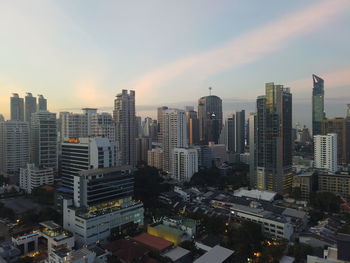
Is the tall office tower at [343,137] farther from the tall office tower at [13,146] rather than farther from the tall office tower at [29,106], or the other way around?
the tall office tower at [29,106]

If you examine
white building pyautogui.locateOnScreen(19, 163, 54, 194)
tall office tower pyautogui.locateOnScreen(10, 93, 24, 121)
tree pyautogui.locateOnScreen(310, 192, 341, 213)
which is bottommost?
tree pyautogui.locateOnScreen(310, 192, 341, 213)

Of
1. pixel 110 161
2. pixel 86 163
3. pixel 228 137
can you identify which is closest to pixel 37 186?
pixel 86 163

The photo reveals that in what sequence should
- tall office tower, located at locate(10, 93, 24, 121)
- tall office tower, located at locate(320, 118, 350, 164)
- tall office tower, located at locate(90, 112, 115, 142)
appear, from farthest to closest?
tall office tower, located at locate(10, 93, 24, 121) → tall office tower, located at locate(320, 118, 350, 164) → tall office tower, located at locate(90, 112, 115, 142)

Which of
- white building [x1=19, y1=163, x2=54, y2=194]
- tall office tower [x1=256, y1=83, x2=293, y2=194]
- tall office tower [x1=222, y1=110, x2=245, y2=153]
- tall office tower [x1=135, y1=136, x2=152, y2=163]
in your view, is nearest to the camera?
white building [x1=19, y1=163, x2=54, y2=194]

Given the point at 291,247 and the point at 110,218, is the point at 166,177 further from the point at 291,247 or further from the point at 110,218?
the point at 291,247

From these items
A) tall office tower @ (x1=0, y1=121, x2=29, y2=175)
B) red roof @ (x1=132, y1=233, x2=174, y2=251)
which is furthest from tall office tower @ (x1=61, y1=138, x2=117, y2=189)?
tall office tower @ (x1=0, y1=121, x2=29, y2=175)

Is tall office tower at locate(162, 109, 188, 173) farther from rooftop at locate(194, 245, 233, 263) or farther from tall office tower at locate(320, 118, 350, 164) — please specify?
tall office tower at locate(320, 118, 350, 164)

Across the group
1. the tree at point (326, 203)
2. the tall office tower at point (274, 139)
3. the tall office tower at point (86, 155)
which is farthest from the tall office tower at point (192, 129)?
the tall office tower at point (86, 155)
